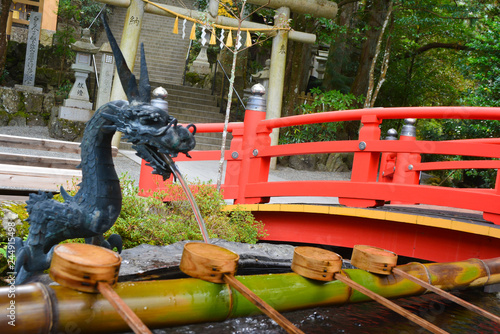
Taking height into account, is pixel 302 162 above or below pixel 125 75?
below

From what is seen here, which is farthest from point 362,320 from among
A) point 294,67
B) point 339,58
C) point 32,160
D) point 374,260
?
point 339,58

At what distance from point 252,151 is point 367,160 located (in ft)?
4.28

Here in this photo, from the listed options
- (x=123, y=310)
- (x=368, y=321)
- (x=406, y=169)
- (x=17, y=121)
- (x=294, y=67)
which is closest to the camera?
(x=123, y=310)

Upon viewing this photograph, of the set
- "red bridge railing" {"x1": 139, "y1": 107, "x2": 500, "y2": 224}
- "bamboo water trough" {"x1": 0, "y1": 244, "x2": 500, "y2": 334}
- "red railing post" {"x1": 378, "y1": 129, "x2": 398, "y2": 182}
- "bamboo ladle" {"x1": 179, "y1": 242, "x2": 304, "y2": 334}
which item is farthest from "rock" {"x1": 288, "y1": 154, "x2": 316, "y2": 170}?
"bamboo ladle" {"x1": 179, "y1": 242, "x2": 304, "y2": 334}

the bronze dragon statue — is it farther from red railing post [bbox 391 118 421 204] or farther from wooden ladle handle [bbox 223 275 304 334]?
red railing post [bbox 391 118 421 204]

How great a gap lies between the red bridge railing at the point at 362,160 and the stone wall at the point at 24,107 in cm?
855

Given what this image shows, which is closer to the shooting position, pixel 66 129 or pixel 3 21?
pixel 66 129

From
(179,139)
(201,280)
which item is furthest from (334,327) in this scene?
(179,139)

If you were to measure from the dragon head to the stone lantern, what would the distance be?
32.3 feet

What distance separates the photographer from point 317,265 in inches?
78.4

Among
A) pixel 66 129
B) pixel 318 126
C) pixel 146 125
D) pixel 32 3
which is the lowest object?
pixel 66 129

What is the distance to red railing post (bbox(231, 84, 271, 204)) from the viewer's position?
17.1 ft

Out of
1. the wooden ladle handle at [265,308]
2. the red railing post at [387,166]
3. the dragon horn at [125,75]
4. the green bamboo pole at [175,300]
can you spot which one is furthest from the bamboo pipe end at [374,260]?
the red railing post at [387,166]

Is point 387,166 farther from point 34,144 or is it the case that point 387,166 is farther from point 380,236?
point 34,144
